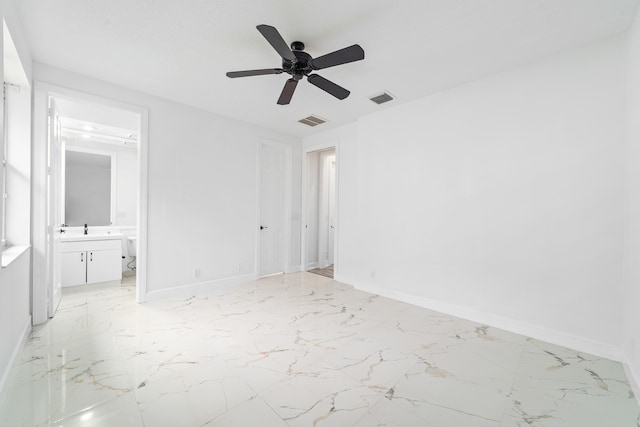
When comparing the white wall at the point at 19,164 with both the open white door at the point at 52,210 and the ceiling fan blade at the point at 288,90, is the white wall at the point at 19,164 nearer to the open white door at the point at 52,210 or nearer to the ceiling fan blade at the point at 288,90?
the open white door at the point at 52,210

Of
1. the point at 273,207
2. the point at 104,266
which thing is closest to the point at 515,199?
the point at 273,207

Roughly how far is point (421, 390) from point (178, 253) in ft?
10.9

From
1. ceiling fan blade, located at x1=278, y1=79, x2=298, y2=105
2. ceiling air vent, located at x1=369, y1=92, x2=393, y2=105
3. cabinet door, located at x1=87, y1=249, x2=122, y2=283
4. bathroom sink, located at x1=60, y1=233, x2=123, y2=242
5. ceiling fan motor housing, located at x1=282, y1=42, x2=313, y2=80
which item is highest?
ceiling air vent, located at x1=369, y1=92, x2=393, y2=105

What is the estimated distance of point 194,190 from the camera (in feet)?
12.8

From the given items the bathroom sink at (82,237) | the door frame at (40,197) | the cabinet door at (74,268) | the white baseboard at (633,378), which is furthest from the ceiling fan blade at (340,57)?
the cabinet door at (74,268)

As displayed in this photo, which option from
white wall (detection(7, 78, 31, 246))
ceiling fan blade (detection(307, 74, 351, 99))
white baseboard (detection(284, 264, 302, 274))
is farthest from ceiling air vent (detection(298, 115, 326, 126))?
white wall (detection(7, 78, 31, 246))

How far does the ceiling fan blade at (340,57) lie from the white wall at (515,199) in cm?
175

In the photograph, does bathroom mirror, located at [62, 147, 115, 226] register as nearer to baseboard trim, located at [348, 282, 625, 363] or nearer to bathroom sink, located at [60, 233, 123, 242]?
bathroom sink, located at [60, 233, 123, 242]

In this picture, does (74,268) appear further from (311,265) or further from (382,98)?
(382,98)

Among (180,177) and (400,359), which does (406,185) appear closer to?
(400,359)

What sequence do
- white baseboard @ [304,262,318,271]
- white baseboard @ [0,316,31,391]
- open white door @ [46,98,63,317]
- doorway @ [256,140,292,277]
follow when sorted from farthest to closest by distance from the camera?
white baseboard @ [304,262,318,271] < doorway @ [256,140,292,277] < open white door @ [46,98,63,317] < white baseboard @ [0,316,31,391]

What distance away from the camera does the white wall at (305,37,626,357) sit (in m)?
2.31

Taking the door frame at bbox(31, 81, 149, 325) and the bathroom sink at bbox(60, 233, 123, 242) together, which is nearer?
the door frame at bbox(31, 81, 149, 325)

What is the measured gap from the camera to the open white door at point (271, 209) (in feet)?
16.0
